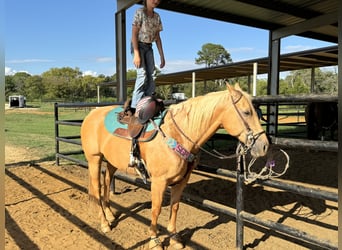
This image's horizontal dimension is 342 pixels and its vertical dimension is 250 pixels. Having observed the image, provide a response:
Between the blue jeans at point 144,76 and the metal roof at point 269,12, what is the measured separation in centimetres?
363

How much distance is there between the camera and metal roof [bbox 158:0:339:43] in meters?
6.61

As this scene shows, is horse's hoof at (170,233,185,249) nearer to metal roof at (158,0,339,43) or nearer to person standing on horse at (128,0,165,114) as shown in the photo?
person standing on horse at (128,0,165,114)

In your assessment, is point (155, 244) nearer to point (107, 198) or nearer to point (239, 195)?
point (239, 195)

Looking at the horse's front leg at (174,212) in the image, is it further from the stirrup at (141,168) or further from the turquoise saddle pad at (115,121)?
the turquoise saddle pad at (115,121)

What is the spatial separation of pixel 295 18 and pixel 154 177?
725 cm

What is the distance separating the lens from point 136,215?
3750 millimetres

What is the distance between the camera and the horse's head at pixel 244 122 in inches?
84.0

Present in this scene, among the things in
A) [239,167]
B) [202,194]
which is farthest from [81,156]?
[239,167]

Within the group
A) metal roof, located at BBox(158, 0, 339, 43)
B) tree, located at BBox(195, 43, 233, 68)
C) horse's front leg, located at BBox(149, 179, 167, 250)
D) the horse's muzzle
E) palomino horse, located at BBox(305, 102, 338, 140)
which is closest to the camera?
the horse's muzzle

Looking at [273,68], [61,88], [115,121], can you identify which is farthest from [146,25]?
[61,88]

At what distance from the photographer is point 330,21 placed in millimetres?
7414

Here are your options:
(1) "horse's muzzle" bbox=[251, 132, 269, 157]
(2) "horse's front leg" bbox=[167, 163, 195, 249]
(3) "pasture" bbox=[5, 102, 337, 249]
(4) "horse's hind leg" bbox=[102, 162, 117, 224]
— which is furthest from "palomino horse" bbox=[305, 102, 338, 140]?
(1) "horse's muzzle" bbox=[251, 132, 269, 157]

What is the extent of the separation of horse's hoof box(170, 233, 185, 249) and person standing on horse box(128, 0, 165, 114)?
1.28m

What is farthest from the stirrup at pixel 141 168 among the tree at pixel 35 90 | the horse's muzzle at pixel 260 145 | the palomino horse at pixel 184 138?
the tree at pixel 35 90
